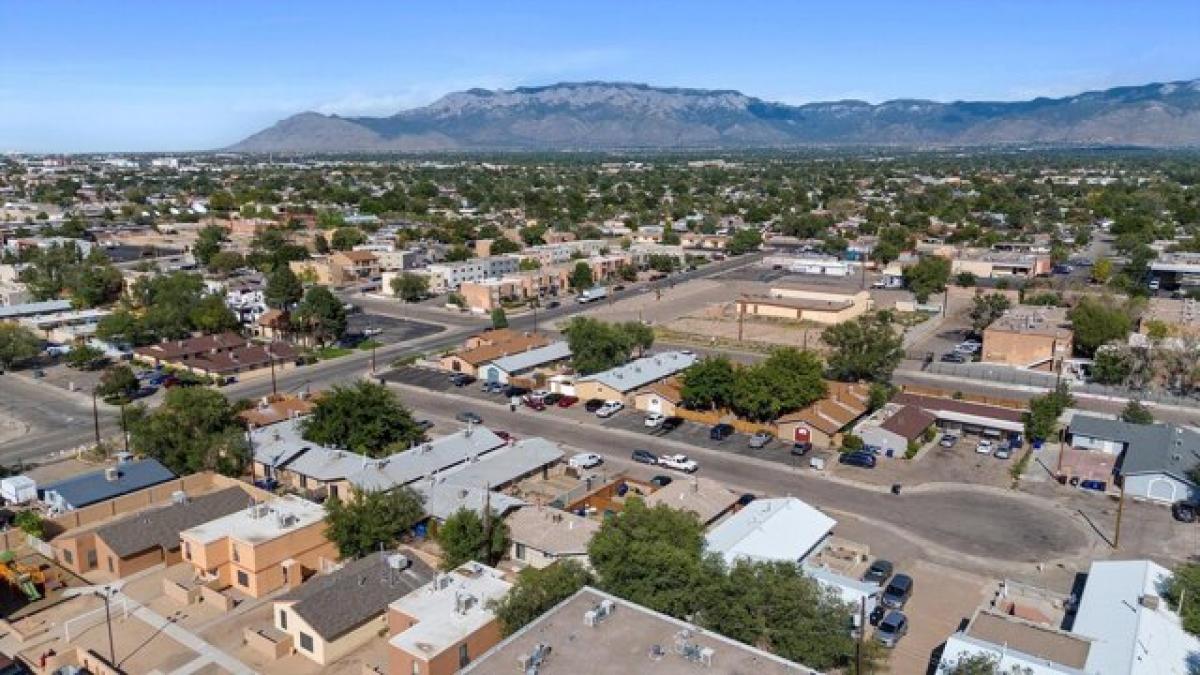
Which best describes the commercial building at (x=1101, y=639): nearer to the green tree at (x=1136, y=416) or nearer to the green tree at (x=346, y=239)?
the green tree at (x=1136, y=416)

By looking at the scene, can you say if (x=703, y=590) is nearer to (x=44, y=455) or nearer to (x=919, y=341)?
(x=44, y=455)

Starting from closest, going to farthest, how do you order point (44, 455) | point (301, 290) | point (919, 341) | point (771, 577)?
point (771, 577), point (44, 455), point (919, 341), point (301, 290)

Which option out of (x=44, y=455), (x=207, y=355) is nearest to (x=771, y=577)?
(x=44, y=455)

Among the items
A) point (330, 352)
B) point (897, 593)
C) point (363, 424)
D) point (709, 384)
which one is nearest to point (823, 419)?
point (709, 384)

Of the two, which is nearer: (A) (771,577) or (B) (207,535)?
(A) (771,577)

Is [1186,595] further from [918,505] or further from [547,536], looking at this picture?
[547,536]

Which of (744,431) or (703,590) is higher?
(703,590)

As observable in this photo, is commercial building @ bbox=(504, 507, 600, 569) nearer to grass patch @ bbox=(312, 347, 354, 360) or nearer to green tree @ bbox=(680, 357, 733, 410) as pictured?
green tree @ bbox=(680, 357, 733, 410)
